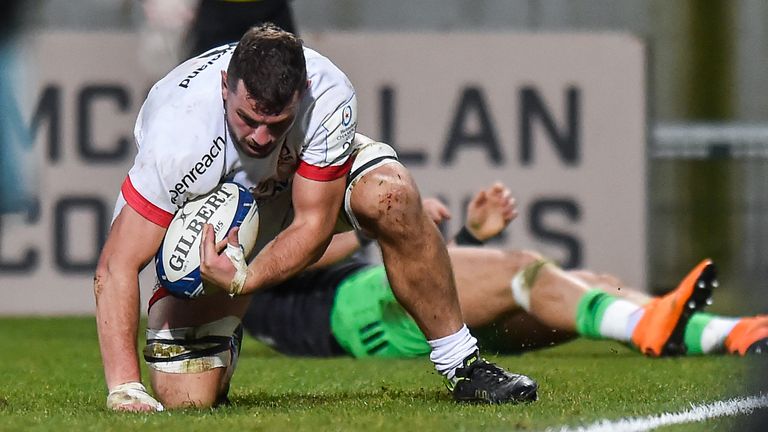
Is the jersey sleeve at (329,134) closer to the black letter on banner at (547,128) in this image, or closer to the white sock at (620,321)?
the white sock at (620,321)

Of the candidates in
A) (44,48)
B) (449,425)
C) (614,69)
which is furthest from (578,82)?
(449,425)

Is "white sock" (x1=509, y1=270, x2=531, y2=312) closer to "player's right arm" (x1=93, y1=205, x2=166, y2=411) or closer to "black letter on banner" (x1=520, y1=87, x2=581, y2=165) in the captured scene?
"player's right arm" (x1=93, y1=205, x2=166, y2=411)

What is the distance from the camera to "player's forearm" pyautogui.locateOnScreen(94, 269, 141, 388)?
4.11 m

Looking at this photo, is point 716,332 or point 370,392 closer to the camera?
point 370,392

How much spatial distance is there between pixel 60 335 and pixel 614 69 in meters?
3.64

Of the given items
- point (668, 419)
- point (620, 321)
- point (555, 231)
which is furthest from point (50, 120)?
point (668, 419)

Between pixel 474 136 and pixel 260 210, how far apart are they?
4.59m

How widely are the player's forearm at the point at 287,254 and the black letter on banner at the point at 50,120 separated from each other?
16.3 ft

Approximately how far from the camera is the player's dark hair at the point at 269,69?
398cm

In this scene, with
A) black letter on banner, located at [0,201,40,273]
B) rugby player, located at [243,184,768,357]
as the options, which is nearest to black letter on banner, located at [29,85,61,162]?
Answer: black letter on banner, located at [0,201,40,273]

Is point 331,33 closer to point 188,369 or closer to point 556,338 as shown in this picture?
point 556,338

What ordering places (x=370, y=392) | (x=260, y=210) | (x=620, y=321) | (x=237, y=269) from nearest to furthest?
1. (x=237, y=269)
2. (x=260, y=210)
3. (x=370, y=392)
4. (x=620, y=321)

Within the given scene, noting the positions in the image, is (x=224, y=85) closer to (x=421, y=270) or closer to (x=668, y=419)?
(x=421, y=270)

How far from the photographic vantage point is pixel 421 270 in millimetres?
4426
